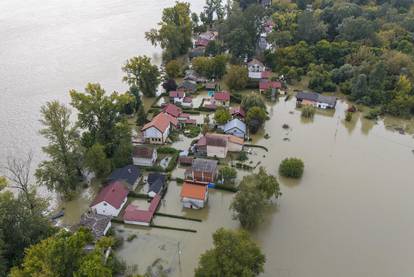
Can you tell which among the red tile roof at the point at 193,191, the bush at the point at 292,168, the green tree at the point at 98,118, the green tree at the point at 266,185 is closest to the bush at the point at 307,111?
the bush at the point at 292,168

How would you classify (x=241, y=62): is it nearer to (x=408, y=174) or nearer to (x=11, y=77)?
(x=408, y=174)

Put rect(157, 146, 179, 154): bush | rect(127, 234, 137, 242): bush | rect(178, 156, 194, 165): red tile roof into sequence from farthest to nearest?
rect(157, 146, 179, 154): bush
rect(178, 156, 194, 165): red tile roof
rect(127, 234, 137, 242): bush

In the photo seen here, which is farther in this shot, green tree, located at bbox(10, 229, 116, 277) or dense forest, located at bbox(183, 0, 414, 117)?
dense forest, located at bbox(183, 0, 414, 117)

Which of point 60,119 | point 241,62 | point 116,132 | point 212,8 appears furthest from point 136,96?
point 212,8

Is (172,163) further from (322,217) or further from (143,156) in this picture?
(322,217)

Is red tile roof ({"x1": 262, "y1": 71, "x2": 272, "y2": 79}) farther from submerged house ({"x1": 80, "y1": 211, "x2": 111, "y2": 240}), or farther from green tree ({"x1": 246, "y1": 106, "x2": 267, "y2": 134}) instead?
submerged house ({"x1": 80, "y1": 211, "x2": 111, "y2": 240})

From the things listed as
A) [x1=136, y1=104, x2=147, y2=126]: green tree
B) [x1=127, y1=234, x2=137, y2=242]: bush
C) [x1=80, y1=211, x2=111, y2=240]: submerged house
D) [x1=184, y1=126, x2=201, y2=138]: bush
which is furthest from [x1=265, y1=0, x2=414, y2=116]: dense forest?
[x1=80, y1=211, x2=111, y2=240]: submerged house

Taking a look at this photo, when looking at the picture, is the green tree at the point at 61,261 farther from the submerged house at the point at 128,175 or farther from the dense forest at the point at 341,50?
the dense forest at the point at 341,50
